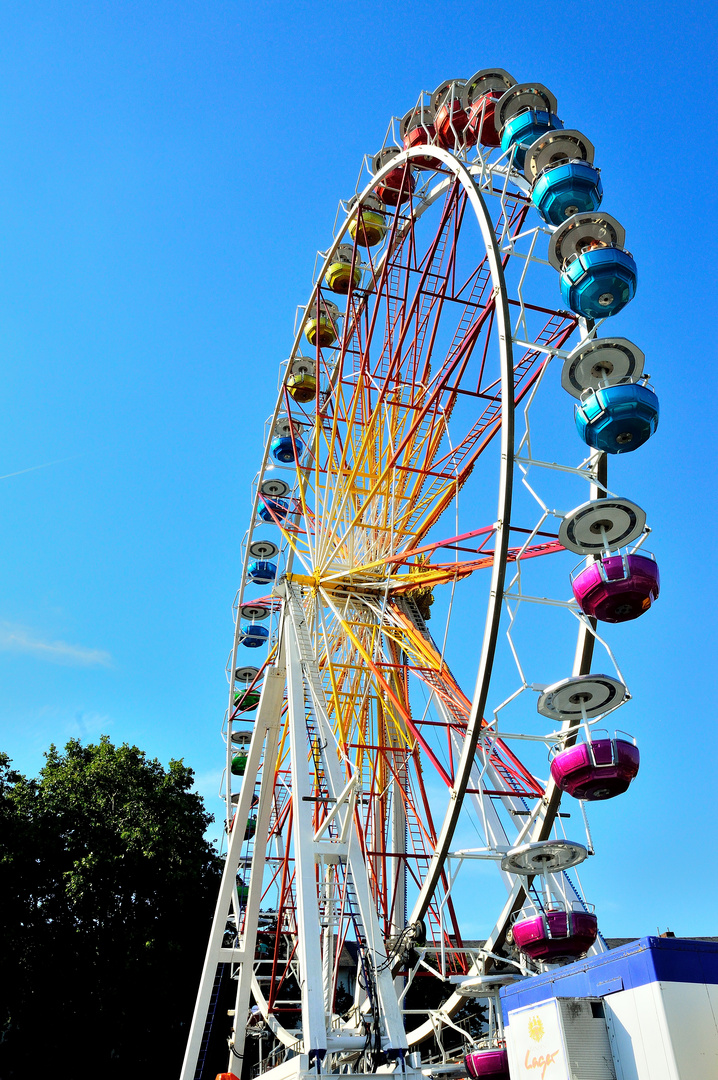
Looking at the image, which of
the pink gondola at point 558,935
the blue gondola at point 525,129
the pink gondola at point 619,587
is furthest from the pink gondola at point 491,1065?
the blue gondola at point 525,129

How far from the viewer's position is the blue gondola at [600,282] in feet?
37.7

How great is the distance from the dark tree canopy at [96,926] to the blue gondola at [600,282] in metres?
18.5

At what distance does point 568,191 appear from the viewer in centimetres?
1240

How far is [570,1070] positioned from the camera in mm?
7918

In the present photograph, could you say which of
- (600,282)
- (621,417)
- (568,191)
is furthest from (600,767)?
(568,191)

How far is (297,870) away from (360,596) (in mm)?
6528

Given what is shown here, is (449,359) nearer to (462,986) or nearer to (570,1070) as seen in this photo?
(462,986)

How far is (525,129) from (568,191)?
201 cm

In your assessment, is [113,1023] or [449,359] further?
[113,1023]

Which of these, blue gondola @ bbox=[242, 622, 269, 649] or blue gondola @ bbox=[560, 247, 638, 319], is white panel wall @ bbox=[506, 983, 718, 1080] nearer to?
blue gondola @ bbox=[560, 247, 638, 319]

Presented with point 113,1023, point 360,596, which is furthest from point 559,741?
point 113,1023

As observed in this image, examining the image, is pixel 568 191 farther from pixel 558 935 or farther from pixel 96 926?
pixel 96 926

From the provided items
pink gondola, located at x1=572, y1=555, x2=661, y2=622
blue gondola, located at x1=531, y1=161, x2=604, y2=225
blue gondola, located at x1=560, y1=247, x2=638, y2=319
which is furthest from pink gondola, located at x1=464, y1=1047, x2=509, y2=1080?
blue gondola, located at x1=531, y1=161, x2=604, y2=225

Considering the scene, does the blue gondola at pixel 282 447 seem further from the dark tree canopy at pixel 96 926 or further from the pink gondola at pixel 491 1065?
the pink gondola at pixel 491 1065
